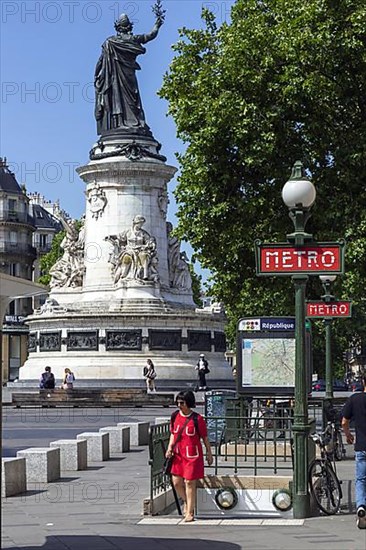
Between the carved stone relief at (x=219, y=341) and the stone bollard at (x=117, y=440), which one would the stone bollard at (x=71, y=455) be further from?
the carved stone relief at (x=219, y=341)

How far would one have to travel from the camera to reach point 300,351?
50.8ft

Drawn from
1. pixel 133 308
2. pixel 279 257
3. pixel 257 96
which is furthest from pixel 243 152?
pixel 133 308

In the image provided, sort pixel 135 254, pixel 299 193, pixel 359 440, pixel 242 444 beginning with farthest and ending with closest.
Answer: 1. pixel 135 254
2. pixel 242 444
3. pixel 299 193
4. pixel 359 440

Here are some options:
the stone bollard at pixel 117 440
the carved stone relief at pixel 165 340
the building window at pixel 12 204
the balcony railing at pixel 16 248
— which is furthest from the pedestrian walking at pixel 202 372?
the building window at pixel 12 204

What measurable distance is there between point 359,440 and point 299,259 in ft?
8.27

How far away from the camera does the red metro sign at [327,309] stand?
2469cm

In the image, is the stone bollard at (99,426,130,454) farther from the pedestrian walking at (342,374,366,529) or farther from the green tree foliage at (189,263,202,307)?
the green tree foliage at (189,263,202,307)

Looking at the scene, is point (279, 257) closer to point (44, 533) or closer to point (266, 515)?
point (266, 515)

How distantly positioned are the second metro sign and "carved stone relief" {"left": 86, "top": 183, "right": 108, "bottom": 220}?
39.7 meters

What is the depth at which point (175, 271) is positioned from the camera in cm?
5672

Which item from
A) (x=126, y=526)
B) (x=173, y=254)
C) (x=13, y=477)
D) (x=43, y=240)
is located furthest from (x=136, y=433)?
(x=43, y=240)

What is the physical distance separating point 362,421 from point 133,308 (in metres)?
37.6

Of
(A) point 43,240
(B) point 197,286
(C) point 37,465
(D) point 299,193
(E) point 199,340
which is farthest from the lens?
(A) point 43,240

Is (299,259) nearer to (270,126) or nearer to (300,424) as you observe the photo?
(300,424)
